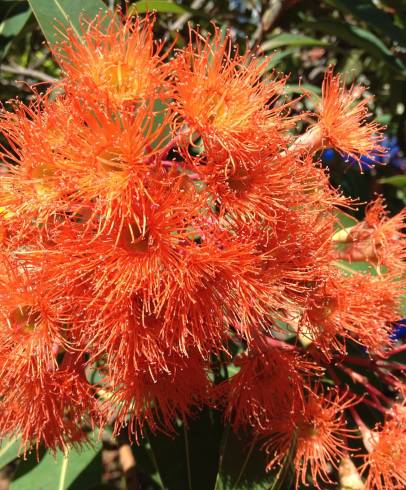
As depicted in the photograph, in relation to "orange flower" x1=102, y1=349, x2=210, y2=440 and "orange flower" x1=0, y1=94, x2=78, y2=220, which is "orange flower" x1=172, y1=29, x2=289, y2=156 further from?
"orange flower" x1=102, y1=349, x2=210, y2=440

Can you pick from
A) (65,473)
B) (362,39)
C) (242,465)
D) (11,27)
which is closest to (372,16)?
(362,39)

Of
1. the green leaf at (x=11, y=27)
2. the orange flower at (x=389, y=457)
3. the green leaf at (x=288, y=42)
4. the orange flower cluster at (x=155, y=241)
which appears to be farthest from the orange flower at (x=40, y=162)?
the green leaf at (x=288, y=42)

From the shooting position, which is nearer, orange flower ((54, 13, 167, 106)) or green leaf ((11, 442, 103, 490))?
orange flower ((54, 13, 167, 106))

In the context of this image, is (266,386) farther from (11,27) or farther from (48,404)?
(11,27)

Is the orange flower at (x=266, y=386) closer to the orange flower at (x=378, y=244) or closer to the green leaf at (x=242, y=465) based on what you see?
the green leaf at (x=242, y=465)

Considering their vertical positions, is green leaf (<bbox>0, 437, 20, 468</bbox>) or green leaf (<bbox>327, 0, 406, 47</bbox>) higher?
green leaf (<bbox>327, 0, 406, 47</bbox>)

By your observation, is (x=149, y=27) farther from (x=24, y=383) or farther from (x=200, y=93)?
(x=24, y=383)

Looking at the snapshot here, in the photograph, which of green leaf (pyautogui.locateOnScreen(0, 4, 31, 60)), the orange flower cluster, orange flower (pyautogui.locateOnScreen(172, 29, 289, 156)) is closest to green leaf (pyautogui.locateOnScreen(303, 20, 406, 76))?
the orange flower cluster
